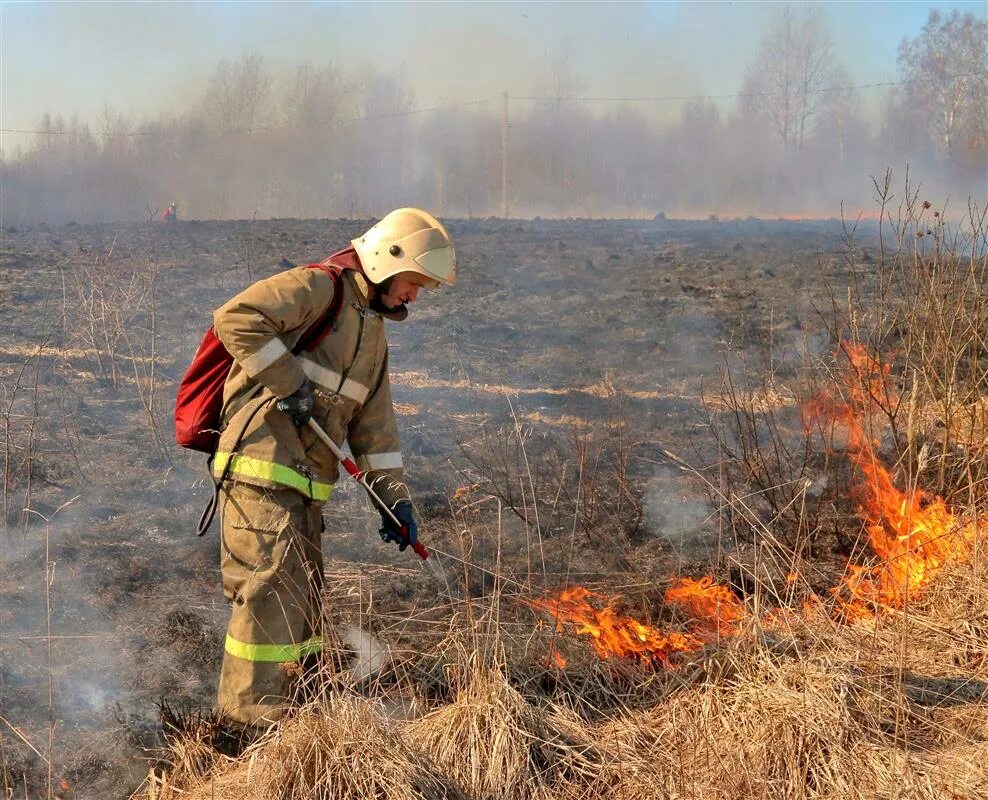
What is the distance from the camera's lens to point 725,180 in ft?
112

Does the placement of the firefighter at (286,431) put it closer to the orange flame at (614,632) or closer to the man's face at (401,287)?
the man's face at (401,287)

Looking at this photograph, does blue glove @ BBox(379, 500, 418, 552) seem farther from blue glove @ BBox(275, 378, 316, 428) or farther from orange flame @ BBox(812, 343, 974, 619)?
orange flame @ BBox(812, 343, 974, 619)

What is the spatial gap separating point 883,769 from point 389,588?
2435 millimetres

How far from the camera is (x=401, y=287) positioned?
136 inches

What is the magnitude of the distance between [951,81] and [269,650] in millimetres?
37081

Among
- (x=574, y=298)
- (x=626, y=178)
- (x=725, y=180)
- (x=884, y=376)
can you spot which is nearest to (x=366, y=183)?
(x=626, y=178)

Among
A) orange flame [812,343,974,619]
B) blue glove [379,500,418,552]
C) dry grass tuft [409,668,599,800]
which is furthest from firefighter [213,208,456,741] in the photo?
orange flame [812,343,974,619]

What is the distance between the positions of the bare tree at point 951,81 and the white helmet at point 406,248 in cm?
3355

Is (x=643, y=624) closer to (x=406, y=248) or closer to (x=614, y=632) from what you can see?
(x=614, y=632)

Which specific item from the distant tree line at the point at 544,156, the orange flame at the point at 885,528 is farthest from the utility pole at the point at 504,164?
the orange flame at the point at 885,528

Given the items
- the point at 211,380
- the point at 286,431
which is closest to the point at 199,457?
the point at 211,380

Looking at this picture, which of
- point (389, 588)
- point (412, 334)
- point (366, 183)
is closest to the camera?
point (389, 588)

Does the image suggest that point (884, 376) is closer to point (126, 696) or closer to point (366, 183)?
point (126, 696)

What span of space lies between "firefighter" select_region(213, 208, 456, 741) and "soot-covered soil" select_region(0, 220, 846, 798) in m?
0.34
